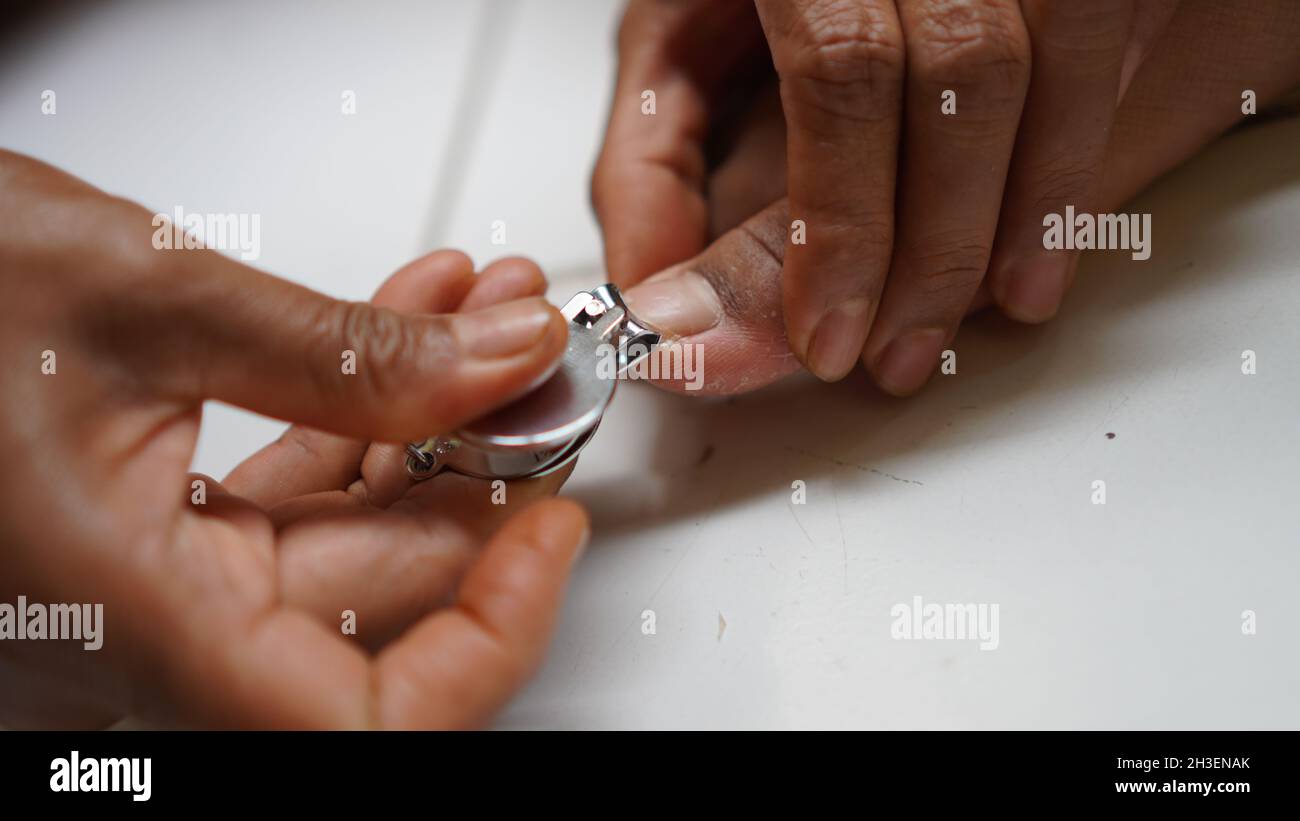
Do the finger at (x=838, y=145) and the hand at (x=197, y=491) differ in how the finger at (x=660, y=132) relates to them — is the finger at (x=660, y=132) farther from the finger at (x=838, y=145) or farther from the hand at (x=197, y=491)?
the hand at (x=197, y=491)

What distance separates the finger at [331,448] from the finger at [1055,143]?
1.60 ft

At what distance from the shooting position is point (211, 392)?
2.09 ft

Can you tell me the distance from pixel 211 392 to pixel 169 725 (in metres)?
0.22

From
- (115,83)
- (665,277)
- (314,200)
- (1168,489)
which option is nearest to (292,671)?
(665,277)

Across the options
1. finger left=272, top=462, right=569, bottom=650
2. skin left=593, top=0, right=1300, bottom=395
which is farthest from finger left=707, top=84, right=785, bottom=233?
finger left=272, top=462, right=569, bottom=650

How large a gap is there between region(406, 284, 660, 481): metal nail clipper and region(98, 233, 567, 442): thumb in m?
0.04

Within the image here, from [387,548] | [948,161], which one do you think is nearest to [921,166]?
[948,161]

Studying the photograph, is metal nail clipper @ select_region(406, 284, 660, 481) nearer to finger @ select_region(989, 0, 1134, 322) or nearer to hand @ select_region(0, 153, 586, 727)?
hand @ select_region(0, 153, 586, 727)

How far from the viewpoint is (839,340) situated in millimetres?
800

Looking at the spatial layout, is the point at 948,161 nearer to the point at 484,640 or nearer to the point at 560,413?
the point at 560,413

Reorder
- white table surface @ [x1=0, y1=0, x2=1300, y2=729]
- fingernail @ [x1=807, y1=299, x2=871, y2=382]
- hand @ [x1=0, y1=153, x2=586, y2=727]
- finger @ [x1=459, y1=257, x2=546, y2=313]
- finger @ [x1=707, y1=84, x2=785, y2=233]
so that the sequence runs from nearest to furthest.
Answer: hand @ [x1=0, y1=153, x2=586, y2=727]
white table surface @ [x1=0, y1=0, x2=1300, y2=729]
fingernail @ [x1=807, y1=299, x2=871, y2=382]
finger @ [x1=459, y1=257, x2=546, y2=313]
finger @ [x1=707, y1=84, x2=785, y2=233]

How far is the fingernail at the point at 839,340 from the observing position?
78 centimetres

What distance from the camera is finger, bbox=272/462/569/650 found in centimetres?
67
